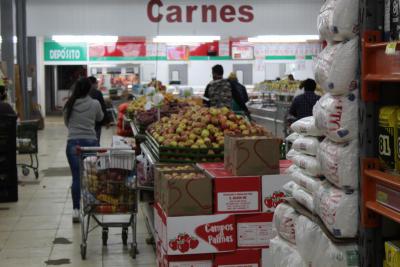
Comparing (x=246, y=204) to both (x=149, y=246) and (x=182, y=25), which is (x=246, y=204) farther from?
(x=182, y=25)

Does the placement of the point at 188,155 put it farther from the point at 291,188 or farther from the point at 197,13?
the point at 197,13

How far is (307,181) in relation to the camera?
142 inches

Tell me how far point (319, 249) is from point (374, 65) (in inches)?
38.4

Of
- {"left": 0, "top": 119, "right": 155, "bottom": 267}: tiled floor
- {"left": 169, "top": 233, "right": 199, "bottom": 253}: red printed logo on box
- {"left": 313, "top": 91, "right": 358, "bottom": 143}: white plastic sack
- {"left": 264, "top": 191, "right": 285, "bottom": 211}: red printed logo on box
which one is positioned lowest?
{"left": 0, "top": 119, "right": 155, "bottom": 267}: tiled floor

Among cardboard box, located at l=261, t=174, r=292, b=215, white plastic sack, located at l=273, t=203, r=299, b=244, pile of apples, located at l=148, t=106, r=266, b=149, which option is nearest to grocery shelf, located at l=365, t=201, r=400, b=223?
white plastic sack, located at l=273, t=203, r=299, b=244

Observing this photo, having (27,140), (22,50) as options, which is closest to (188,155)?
(27,140)

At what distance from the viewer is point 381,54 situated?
9.14 ft

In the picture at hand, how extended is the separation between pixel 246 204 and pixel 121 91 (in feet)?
59.8

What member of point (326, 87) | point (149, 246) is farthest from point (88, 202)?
point (326, 87)

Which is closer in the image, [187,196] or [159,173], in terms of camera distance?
[187,196]

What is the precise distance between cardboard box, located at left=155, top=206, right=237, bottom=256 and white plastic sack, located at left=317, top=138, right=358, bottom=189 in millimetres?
1849

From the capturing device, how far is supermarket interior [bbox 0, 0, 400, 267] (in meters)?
2.94

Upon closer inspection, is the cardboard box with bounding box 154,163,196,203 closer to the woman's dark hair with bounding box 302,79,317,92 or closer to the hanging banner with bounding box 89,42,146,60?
the woman's dark hair with bounding box 302,79,317,92

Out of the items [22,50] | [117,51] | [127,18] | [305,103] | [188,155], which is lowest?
[188,155]
